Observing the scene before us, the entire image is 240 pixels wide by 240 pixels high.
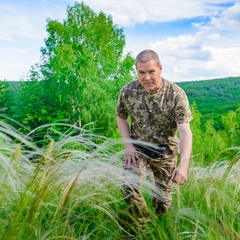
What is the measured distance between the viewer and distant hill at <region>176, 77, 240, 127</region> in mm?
87062

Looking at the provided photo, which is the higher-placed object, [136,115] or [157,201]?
[136,115]

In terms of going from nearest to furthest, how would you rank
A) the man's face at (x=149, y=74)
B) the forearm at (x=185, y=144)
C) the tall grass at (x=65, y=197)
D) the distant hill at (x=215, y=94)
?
the tall grass at (x=65, y=197) → the forearm at (x=185, y=144) → the man's face at (x=149, y=74) → the distant hill at (x=215, y=94)

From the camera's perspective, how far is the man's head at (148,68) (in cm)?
375

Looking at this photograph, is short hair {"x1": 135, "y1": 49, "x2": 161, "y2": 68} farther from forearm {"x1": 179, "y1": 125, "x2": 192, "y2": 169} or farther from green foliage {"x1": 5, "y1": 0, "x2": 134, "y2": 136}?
green foliage {"x1": 5, "y1": 0, "x2": 134, "y2": 136}

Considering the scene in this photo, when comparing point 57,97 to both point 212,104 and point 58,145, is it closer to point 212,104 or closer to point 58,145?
point 58,145

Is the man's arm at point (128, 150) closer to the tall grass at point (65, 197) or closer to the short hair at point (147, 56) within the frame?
the tall grass at point (65, 197)

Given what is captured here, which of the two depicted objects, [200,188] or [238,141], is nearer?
[200,188]

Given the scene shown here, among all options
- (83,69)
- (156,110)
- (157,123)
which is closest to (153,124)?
(157,123)

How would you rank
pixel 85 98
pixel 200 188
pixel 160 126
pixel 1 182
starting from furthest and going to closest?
pixel 85 98 → pixel 200 188 → pixel 160 126 → pixel 1 182

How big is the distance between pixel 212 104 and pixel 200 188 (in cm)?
8861

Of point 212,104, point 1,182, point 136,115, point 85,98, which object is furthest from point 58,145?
point 212,104

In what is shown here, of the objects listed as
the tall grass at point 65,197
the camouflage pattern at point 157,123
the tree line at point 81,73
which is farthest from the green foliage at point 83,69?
the tall grass at point 65,197

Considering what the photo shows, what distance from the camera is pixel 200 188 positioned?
4.82m

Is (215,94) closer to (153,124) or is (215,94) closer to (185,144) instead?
(153,124)
